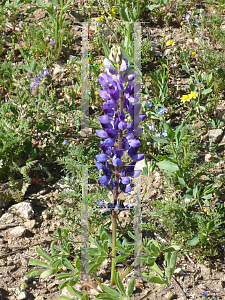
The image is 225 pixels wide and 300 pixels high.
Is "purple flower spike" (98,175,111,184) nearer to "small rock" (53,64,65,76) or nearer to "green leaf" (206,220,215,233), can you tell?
"green leaf" (206,220,215,233)

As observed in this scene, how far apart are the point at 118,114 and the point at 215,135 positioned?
2.14 metres

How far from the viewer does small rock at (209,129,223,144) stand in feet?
12.3

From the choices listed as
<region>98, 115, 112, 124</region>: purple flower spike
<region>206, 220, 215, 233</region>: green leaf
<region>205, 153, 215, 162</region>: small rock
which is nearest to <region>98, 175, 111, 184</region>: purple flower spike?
<region>98, 115, 112, 124</region>: purple flower spike

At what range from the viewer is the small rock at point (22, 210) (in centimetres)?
312

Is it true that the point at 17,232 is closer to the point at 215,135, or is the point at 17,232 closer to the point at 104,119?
the point at 104,119

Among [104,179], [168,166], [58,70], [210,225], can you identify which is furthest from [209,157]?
[58,70]

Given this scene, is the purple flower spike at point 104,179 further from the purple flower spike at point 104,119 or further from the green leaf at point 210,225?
the green leaf at point 210,225

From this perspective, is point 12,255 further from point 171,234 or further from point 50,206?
point 171,234

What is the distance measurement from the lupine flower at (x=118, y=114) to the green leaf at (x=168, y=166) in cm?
95

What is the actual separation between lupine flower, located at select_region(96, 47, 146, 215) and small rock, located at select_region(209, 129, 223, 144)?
1929 mm

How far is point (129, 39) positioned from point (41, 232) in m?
2.22

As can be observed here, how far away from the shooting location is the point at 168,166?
3.00 metres

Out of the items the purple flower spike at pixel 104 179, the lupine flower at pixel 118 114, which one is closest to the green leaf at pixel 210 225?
the lupine flower at pixel 118 114

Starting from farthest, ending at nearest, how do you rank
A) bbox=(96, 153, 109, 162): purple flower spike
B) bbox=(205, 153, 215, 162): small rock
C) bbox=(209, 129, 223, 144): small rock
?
bbox=(209, 129, 223, 144): small rock → bbox=(205, 153, 215, 162): small rock → bbox=(96, 153, 109, 162): purple flower spike
